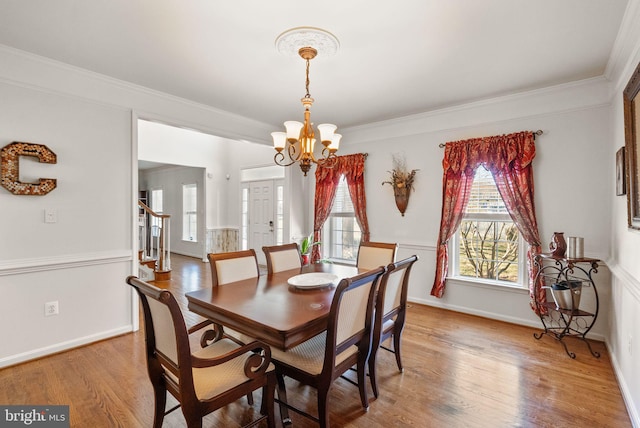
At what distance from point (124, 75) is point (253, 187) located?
3.84 m

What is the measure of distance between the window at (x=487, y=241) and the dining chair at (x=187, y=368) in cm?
310

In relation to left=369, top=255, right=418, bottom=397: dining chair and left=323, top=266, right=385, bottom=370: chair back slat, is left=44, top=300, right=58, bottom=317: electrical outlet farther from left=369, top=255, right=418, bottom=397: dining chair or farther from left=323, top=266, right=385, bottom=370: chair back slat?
left=369, top=255, right=418, bottom=397: dining chair

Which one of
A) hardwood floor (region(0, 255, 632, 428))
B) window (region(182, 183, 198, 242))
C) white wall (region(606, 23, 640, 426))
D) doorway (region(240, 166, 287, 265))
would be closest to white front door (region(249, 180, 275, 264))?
doorway (region(240, 166, 287, 265))

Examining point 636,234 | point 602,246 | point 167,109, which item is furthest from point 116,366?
point 602,246

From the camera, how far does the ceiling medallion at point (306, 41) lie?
7.21ft

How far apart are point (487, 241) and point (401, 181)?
1.29 metres

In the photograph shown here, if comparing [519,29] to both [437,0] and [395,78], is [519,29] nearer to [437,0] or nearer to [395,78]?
[437,0]

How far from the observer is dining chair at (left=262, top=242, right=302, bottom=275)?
2920mm

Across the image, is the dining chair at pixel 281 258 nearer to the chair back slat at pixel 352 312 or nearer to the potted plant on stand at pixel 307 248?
the chair back slat at pixel 352 312

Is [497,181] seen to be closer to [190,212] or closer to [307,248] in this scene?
[307,248]

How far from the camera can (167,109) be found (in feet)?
11.5

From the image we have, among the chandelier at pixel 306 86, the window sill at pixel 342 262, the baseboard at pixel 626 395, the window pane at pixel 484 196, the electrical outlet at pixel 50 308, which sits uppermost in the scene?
the chandelier at pixel 306 86

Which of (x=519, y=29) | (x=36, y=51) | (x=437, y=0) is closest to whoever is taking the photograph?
(x=437, y=0)

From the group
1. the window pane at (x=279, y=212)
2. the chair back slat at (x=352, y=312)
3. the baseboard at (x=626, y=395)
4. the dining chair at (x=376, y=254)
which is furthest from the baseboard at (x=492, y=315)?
the window pane at (x=279, y=212)
